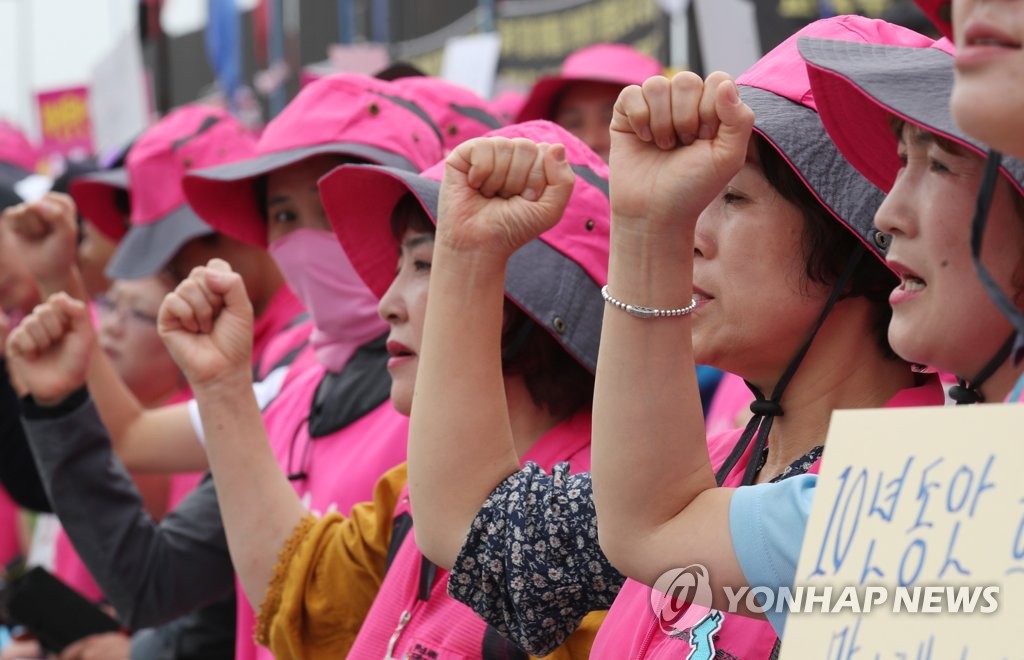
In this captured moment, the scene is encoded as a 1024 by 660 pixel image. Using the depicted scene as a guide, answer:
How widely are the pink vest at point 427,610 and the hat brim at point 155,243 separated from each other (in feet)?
7.42

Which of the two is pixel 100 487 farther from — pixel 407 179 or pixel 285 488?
pixel 407 179

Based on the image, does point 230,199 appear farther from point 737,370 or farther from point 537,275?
point 737,370

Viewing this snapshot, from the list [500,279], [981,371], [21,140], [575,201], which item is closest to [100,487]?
[575,201]

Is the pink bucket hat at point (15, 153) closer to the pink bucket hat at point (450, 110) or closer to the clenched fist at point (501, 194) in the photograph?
the pink bucket hat at point (450, 110)

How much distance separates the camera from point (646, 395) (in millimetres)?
1550

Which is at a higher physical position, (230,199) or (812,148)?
(812,148)

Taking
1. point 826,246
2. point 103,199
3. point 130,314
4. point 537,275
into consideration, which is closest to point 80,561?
point 130,314

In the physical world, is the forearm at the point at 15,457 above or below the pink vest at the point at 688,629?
below

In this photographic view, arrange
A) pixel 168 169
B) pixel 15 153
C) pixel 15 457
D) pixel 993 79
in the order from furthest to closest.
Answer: pixel 15 153 → pixel 168 169 → pixel 15 457 → pixel 993 79

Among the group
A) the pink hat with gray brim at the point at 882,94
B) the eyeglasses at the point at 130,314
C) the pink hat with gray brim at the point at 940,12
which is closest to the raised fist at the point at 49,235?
the eyeglasses at the point at 130,314

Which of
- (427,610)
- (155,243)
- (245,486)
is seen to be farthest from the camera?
(155,243)

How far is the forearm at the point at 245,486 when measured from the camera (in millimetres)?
2682

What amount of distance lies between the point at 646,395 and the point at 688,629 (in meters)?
0.37

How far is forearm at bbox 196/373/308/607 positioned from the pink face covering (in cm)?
61
